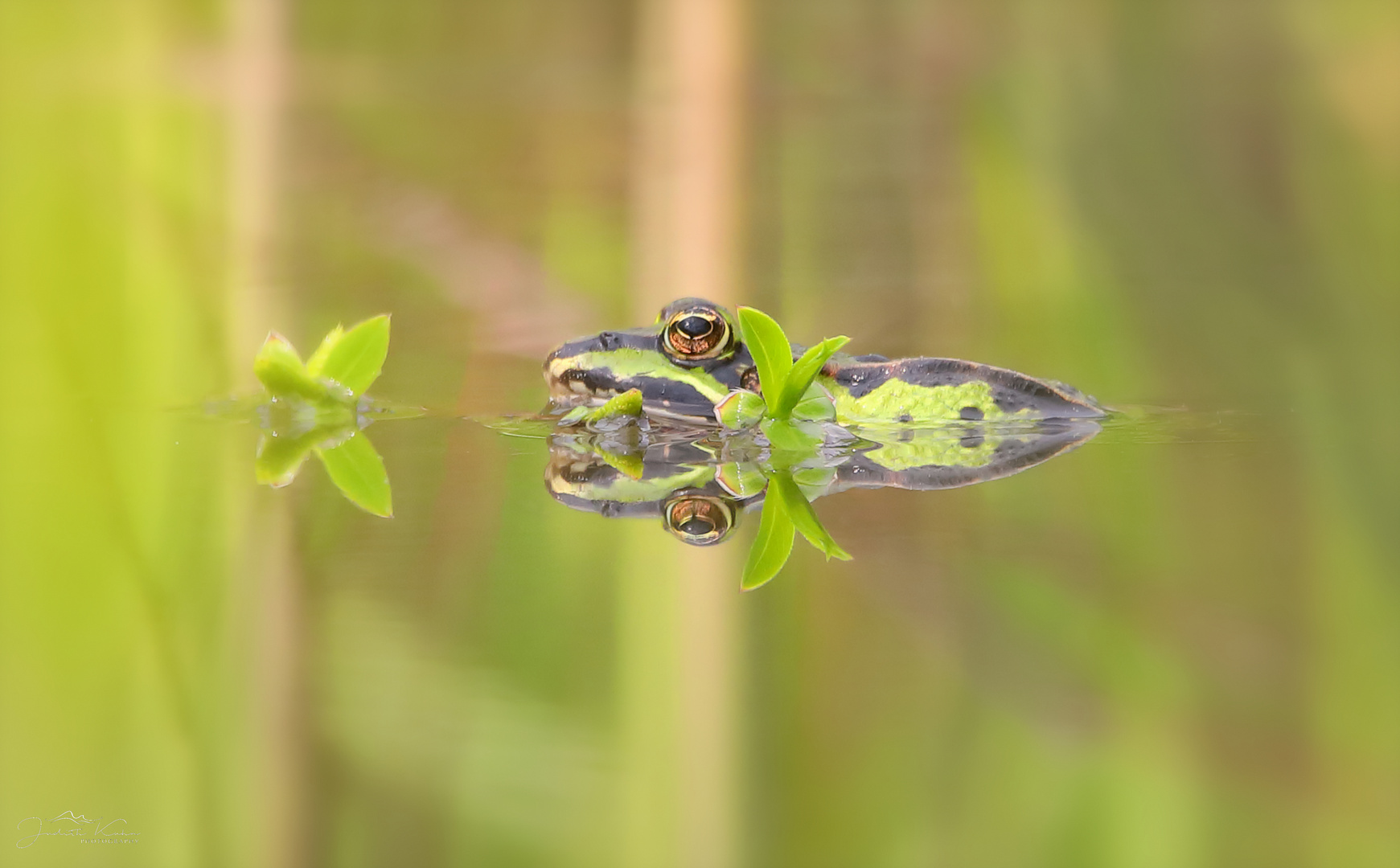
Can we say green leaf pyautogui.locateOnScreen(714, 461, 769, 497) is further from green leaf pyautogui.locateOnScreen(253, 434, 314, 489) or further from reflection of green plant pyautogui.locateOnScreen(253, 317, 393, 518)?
green leaf pyautogui.locateOnScreen(253, 434, 314, 489)

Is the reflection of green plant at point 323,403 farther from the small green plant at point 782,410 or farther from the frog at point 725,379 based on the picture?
the small green plant at point 782,410

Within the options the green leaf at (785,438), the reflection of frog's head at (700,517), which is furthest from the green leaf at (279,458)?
the green leaf at (785,438)

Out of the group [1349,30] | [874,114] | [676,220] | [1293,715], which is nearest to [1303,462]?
[1293,715]

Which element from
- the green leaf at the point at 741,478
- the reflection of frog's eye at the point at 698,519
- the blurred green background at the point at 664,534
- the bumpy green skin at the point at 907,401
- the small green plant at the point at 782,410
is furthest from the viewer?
the bumpy green skin at the point at 907,401

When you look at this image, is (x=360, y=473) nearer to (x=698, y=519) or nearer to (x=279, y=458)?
(x=279, y=458)

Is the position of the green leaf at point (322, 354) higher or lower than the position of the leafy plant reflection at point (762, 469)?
higher

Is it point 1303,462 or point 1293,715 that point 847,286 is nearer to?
point 1303,462
